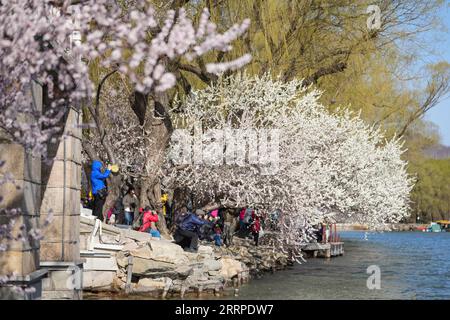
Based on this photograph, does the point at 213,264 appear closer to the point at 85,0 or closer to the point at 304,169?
the point at 304,169

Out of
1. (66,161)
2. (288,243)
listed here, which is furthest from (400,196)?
(66,161)

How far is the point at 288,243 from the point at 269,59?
744cm

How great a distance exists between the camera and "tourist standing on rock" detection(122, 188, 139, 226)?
87.9ft

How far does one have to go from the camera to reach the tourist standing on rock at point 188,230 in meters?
24.8

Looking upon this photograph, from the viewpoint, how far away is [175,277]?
22797 millimetres

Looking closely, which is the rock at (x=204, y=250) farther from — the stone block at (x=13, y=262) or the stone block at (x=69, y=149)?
the stone block at (x=13, y=262)

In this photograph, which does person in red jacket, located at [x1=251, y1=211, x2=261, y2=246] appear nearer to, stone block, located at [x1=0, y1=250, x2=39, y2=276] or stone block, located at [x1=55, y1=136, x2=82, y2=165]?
stone block, located at [x1=55, y1=136, x2=82, y2=165]

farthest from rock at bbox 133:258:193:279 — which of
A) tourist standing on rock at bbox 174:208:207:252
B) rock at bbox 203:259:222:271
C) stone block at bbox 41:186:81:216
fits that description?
stone block at bbox 41:186:81:216

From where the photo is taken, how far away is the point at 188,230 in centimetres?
2492

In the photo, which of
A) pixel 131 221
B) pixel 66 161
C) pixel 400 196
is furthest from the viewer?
pixel 400 196

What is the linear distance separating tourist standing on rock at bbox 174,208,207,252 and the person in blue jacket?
2.51 m

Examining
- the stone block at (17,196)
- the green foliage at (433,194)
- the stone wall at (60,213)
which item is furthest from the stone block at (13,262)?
the green foliage at (433,194)

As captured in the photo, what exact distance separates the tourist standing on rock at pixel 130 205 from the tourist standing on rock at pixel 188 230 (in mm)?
2346

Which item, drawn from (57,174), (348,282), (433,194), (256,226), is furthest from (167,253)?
(433,194)
